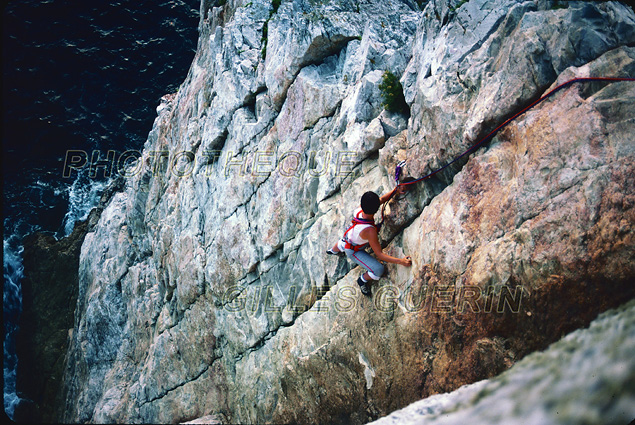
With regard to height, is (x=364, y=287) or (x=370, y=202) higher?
(x=370, y=202)

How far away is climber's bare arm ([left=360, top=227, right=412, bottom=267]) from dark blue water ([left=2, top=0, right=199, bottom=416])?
23.8 meters

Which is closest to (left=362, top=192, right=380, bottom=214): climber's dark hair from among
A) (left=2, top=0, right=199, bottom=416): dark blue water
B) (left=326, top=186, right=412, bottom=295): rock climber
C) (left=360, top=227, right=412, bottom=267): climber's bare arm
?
(left=326, top=186, right=412, bottom=295): rock climber

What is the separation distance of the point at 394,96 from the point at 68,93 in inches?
1015

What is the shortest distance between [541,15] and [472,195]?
10.5 feet

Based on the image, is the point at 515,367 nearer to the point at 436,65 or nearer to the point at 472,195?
the point at 472,195

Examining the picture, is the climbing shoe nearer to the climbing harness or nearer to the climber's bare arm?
the climber's bare arm

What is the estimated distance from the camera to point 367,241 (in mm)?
8625

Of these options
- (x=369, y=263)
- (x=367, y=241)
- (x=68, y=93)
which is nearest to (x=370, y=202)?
(x=367, y=241)

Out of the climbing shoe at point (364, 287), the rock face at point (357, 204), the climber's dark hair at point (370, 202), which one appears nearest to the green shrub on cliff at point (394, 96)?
the rock face at point (357, 204)

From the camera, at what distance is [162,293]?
18.3 meters

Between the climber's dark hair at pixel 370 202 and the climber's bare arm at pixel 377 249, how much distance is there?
0.38 metres

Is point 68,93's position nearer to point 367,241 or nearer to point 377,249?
point 367,241

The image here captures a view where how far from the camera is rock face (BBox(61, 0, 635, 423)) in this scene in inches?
239

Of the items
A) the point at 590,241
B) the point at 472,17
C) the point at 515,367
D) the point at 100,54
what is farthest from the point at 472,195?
the point at 100,54
